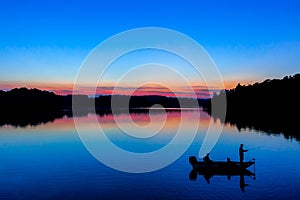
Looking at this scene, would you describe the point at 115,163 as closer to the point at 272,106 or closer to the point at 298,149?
the point at 298,149

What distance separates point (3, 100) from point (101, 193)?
7489 inches

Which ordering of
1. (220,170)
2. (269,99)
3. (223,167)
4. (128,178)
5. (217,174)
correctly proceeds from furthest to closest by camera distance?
(269,99), (223,167), (220,170), (217,174), (128,178)

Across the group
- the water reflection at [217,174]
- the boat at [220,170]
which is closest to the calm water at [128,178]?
the water reflection at [217,174]

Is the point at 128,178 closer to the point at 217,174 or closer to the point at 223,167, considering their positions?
the point at 217,174

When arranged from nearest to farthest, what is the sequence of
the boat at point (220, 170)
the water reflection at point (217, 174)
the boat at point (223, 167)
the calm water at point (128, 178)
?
the calm water at point (128, 178)
the water reflection at point (217, 174)
the boat at point (220, 170)
the boat at point (223, 167)

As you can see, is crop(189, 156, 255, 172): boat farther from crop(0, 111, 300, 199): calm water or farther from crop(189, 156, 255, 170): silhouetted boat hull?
crop(0, 111, 300, 199): calm water

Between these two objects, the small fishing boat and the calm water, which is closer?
the calm water

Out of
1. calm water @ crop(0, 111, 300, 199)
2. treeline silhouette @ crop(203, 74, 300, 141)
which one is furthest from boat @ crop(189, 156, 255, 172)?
treeline silhouette @ crop(203, 74, 300, 141)

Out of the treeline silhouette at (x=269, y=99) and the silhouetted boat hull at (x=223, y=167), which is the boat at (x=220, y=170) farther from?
the treeline silhouette at (x=269, y=99)

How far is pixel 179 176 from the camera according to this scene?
2558cm

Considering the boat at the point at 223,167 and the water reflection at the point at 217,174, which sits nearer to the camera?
the water reflection at the point at 217,174

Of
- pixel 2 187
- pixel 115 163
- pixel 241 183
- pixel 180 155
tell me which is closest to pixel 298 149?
pixel 180 155

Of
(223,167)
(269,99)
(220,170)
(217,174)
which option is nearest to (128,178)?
(217,174)

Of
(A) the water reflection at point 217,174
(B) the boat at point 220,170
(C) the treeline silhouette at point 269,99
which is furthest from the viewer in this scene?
(C) the treeline silhouette at point 269,99
